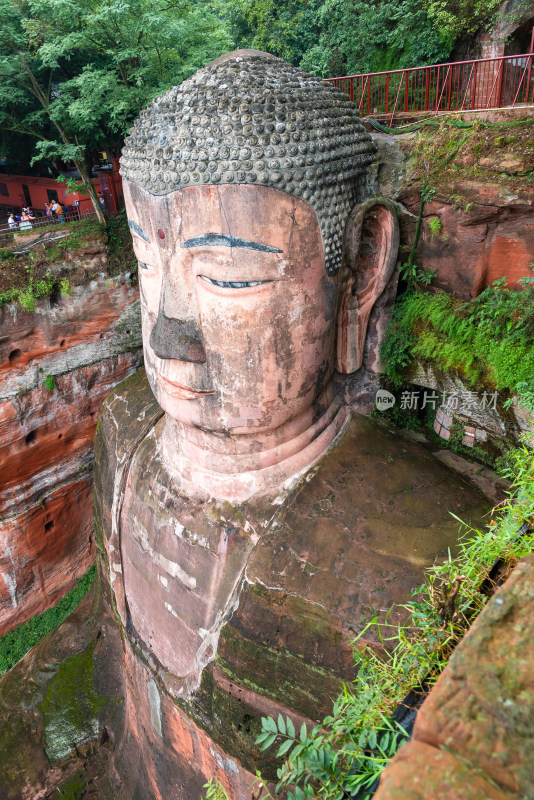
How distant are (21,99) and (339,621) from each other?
1037 centimetres

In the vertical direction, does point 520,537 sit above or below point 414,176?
below

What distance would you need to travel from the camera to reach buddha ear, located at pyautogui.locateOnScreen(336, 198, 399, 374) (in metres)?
3.88

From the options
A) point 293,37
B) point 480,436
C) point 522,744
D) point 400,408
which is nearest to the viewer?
point 522,744

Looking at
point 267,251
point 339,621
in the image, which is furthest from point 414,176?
point 339,621

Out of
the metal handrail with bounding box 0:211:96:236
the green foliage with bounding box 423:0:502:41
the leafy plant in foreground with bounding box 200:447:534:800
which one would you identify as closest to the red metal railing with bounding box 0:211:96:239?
the metal handrail with bounding box 0:211:96:236

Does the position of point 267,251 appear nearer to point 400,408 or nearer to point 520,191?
point 520,191

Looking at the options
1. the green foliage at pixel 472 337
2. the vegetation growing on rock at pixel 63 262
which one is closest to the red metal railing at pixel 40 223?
the vegetation growing on rock at pixel 63 262

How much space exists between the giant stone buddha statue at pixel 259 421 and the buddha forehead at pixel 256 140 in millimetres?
13

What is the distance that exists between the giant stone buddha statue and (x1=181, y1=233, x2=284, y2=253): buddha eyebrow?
0.04 ft

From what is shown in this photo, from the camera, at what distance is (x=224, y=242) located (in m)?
3.43

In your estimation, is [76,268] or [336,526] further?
[76,268]

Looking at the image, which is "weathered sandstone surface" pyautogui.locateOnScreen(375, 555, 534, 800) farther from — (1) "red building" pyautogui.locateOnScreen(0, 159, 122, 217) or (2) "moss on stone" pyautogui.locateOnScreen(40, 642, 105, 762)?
(1) "red building" pyautogui.locateOnScreen(0, 159, 122, 217)

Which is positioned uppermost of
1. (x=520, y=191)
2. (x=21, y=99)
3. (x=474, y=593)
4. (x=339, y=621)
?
(x=21, y=99)

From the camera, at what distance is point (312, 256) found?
3637mm
